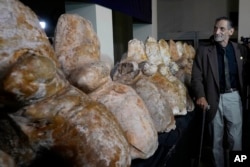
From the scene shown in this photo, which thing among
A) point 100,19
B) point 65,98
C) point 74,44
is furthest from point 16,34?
point 100,19

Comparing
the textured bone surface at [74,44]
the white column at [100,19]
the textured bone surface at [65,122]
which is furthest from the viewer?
the white column at [100,19]

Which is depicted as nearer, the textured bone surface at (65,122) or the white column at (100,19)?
the textured bone surface at (65,122)

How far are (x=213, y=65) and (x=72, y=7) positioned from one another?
3.69 ft

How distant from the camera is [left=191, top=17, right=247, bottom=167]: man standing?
83.5 inches

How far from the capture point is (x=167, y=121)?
1.65m

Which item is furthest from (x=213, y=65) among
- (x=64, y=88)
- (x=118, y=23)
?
(x=118, y=23)

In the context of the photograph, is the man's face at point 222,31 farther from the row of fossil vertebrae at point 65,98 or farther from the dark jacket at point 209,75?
the row of fossil vertebrae at point 65,98

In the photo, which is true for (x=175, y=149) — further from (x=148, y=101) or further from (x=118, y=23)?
(x=118, y=23)

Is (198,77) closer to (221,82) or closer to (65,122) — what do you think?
(221,82)

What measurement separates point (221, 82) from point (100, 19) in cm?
106

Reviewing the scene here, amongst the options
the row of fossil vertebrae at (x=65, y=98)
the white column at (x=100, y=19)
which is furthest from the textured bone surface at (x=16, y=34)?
the white column at (x=100, y=19)

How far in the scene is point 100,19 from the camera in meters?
1.72

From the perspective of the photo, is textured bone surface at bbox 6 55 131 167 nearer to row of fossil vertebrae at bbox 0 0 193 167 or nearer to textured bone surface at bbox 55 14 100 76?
row of fossil vertebrae at bbox 0 0 193 167

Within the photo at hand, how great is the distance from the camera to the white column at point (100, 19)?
1660 millimetres
